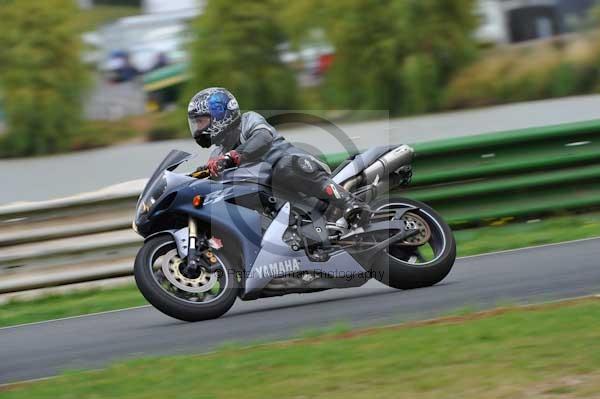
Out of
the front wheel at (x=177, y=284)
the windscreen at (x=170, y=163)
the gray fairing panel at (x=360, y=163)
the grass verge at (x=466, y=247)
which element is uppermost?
the windscreen at (x=170, y=163)

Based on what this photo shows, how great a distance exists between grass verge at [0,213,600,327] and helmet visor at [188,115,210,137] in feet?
6.87

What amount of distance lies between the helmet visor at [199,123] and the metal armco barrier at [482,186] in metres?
2.88

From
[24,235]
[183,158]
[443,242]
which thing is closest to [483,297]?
[443,242]

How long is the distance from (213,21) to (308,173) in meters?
10.1

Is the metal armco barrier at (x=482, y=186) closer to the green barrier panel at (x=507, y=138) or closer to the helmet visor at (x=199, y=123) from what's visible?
the green barrier panel at (x=507, y=138)

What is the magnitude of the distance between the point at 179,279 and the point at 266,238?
671mm

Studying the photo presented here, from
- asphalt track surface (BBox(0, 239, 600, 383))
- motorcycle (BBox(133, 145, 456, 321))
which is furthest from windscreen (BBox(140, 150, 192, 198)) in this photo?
asphalt track surface (BBox(0, 239, 600, 383))

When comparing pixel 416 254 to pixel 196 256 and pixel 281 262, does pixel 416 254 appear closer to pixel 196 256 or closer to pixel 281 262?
pixel 281 262

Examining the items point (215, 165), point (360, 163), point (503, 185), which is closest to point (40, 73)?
point (503, 185)

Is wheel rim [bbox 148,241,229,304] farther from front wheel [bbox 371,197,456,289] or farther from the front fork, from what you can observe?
front wheel [bbox 371,197,456,289]

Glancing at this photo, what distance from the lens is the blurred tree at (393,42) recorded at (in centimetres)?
1647

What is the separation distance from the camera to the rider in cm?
698

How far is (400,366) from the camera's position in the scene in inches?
203

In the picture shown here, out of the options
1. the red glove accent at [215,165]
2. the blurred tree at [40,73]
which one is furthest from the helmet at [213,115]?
the blurred tree at [40,73]
